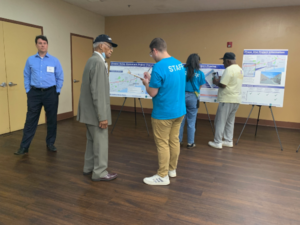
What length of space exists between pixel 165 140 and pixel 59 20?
4.27 meters

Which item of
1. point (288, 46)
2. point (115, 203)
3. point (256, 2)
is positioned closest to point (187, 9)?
point (256, 2)

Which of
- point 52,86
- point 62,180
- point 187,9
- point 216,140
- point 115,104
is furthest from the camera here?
point 115,104

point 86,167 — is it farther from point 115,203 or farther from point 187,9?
point 187,9

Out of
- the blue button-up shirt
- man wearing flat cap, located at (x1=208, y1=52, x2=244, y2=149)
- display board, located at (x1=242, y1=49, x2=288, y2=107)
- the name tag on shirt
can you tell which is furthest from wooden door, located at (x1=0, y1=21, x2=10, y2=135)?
display board, located at (x1=242, y1=49, x2=288, y2=107)

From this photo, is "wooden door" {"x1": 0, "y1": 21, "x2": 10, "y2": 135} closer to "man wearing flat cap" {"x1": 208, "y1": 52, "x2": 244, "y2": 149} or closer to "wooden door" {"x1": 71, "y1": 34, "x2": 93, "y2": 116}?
"wooden door" {"x1": 71, "y1": 34, "x2": 93, "y2": 116}

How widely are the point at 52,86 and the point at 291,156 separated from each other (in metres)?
3.81

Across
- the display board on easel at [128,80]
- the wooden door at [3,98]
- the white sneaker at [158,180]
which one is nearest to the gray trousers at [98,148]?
the white sneaker at [158,180]

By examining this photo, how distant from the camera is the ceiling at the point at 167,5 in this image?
488 cm

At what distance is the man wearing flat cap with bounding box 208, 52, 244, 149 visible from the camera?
362 centimetres

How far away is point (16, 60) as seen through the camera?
429 cm

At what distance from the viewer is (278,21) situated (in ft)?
16.9

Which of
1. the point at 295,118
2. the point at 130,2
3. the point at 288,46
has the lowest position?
the point at 295,118

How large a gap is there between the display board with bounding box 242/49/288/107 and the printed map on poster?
1850mm

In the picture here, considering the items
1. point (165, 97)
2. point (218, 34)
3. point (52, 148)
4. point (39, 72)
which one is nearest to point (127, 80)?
point (39, 72)
